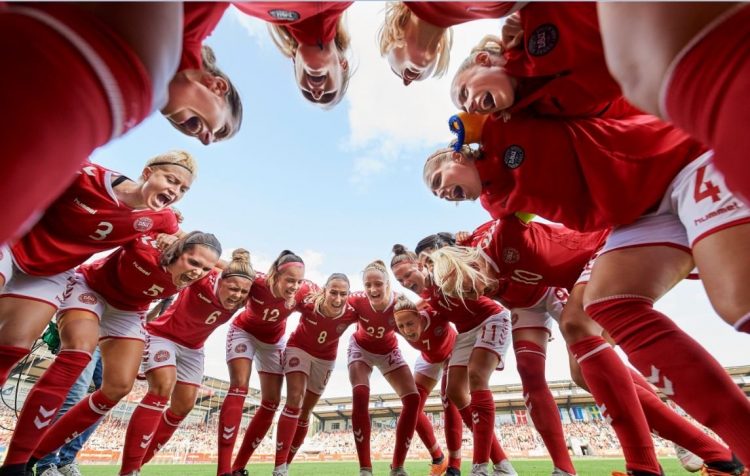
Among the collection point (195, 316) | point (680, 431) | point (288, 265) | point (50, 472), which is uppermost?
point (288, 265)

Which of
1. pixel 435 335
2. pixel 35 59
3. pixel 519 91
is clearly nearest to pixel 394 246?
pixel 435 335

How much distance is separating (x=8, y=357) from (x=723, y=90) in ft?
11.4

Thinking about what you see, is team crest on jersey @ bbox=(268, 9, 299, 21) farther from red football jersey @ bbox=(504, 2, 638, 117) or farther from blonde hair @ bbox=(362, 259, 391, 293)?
blonde hair @ bbox=(362, 259, 391, 293)

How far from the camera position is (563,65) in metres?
1.63

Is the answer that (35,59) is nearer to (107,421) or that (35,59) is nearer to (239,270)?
(239,270)

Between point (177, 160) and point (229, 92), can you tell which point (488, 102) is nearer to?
point (229, 92)

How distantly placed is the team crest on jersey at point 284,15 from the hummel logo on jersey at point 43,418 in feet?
9.42

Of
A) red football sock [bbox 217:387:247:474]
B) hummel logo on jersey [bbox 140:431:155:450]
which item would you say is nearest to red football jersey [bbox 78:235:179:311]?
hummel logo on jersey [bbox 140:431:155:450]

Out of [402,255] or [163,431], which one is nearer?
[163,431]

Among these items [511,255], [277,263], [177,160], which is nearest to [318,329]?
[277,263]

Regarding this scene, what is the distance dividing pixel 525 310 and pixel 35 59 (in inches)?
143

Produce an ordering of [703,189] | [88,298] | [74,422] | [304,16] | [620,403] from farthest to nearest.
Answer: [88,298] → [74,422] → [620,403] → [304,16] → [703,189]

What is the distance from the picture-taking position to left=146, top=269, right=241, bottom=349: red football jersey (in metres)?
4.43

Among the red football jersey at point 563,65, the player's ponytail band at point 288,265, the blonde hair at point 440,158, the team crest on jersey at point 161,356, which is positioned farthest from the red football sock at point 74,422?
the red football jersey at point 563,65
